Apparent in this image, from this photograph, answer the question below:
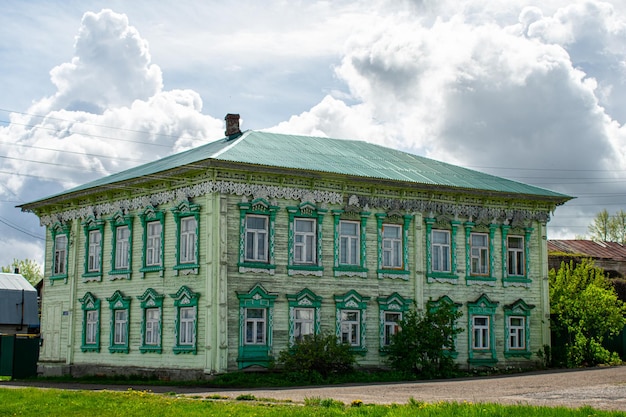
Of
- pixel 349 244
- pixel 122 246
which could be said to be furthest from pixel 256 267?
pixel 122 246

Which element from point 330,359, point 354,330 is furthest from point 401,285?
point 330,359

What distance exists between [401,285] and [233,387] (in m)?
8.72

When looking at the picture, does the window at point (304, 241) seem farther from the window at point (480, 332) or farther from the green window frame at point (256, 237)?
the window at point (480, 332)

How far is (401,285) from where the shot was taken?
32.9 meters

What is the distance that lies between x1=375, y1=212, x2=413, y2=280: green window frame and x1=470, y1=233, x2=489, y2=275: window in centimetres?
313

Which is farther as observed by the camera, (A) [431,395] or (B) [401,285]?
(B) [401,285]

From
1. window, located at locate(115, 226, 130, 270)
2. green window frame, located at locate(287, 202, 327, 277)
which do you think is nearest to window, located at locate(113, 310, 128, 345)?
window, located at locate(115, 226, 130, 270)

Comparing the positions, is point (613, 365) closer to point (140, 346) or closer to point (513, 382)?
point (513, 382)

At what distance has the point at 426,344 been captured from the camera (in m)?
30.6

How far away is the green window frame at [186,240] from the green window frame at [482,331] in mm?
10794

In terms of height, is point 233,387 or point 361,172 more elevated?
point 361,172

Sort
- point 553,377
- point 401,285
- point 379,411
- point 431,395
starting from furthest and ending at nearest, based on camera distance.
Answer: point 401,285 < point 553,377 < point 431,395 < point 379,411

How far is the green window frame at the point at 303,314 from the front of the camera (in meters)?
30.2

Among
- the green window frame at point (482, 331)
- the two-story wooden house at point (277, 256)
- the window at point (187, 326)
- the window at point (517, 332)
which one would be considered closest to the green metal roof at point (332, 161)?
the two-story wooden house at point (277, 256)
